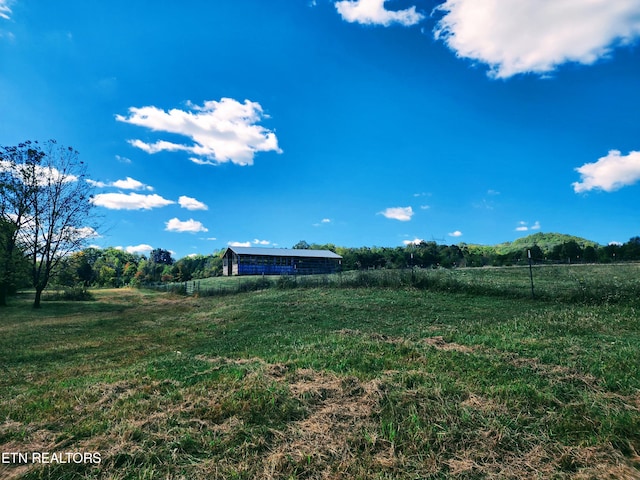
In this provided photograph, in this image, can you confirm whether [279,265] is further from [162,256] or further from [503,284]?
[162,256]

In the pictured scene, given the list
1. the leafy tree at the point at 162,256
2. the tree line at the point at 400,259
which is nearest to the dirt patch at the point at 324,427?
the tree line at the point at 400,259

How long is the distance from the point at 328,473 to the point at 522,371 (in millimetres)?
3803

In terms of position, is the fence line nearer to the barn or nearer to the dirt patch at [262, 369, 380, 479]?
the dirt patch at [262, 369, 380, 479]

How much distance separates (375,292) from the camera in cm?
1769

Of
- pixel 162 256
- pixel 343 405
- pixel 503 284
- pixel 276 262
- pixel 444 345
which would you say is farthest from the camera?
pixel 162 256

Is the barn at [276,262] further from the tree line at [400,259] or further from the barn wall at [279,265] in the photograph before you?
the tree line at [400,259]

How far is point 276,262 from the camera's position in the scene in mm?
52781

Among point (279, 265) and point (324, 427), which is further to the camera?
point (279, 265)

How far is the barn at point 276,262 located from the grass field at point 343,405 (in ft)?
137

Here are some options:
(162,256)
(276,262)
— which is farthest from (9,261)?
(162,256)

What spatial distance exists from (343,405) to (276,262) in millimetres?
49507

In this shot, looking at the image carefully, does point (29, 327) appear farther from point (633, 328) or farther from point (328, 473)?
point (633, 328)

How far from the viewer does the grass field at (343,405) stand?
285 centimetres

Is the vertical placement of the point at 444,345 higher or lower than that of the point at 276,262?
lower
